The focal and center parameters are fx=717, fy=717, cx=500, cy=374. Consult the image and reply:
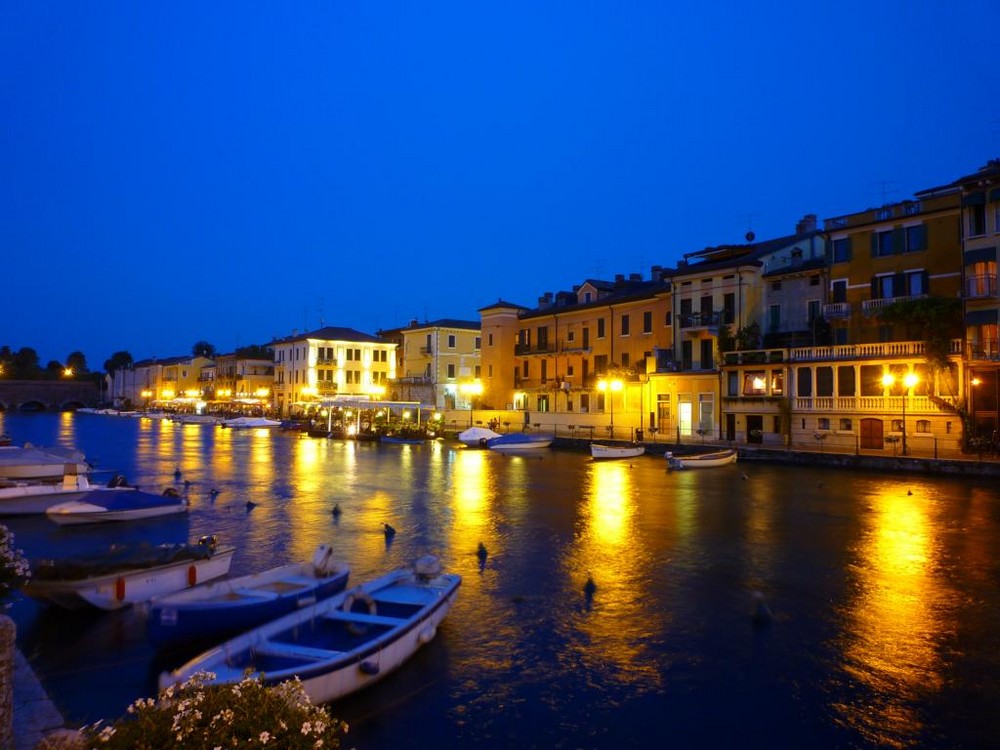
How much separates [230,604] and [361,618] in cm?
198

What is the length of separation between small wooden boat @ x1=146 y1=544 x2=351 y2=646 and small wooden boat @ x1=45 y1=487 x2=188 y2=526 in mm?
12093

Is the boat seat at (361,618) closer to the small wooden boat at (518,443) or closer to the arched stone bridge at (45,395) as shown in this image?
the small wooden boat at (518,443)

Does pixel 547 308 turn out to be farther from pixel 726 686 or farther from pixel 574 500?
pixel 726 686

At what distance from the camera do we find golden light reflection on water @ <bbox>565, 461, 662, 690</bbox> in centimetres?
1098

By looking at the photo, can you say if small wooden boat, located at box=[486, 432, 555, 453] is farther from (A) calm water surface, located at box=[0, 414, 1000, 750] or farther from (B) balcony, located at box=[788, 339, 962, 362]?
(A) calm water surface, located at box=[0, 414, 1000, 750]

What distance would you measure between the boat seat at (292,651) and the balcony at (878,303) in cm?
4110

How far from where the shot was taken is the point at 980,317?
1455 inches

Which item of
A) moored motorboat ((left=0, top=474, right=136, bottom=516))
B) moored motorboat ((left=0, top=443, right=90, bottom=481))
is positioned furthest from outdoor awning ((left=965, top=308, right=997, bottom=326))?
moored motorboat ((left=0, top=443, right=90, bottom=481))

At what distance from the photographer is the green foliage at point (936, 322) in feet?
123

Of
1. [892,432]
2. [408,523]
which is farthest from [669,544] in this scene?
[892,432]

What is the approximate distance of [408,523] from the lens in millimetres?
22453

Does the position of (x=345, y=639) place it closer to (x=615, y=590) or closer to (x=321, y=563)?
(x=321, y=563)

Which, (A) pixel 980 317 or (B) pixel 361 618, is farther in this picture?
(A) pixel 980 317

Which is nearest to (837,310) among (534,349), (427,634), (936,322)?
(936,322)
